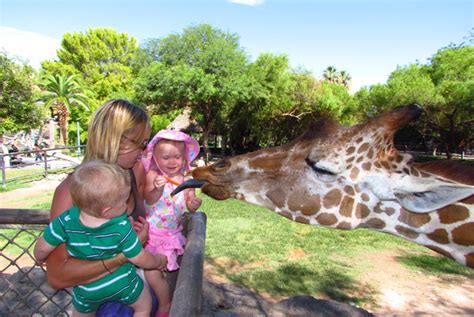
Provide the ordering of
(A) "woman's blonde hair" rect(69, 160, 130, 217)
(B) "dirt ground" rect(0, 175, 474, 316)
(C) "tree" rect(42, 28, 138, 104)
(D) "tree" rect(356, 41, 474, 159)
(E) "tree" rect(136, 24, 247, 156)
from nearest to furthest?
(A) "woman's blonde hair" rect(69, 160, 130, 217) < (B) "dirt ground" rect(0, 175, 474, 316) < (D) "tree" rect(356, 41, 474, 159) < (E) "tree" rect(136, 24, 247, 156) < (C) "tree" rect(42, 28, 138, 104)

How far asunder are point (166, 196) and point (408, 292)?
14.0 feet

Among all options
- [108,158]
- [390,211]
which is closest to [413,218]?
[390,211]

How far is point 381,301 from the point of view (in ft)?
15.4

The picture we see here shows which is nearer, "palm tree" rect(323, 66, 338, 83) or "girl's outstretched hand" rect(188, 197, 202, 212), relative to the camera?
"girl's outstretched hand" rect(188, 197, 202, 212)

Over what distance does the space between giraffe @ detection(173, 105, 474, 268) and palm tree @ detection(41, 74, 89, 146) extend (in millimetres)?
32508

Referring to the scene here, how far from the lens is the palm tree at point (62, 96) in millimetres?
31219

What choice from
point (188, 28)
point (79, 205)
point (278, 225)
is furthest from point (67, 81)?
point (79, 205)

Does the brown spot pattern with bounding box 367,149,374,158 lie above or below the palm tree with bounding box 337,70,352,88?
below

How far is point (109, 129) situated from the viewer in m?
1.75

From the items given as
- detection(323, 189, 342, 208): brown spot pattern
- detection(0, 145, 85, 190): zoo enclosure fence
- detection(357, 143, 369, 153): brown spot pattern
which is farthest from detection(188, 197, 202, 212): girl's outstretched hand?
detection(0, 145, 85, 190): zoo enclosure fence

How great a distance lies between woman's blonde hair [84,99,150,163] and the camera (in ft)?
5.66

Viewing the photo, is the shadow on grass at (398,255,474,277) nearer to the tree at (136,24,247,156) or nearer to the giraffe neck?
the giraffe neck

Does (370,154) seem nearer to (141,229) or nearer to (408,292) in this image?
(141,229)

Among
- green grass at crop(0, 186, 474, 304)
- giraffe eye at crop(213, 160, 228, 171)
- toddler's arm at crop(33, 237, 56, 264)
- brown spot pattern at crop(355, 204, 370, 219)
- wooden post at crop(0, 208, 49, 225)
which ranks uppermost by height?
giraffe eye at crop(213, 160, 228, 171)
